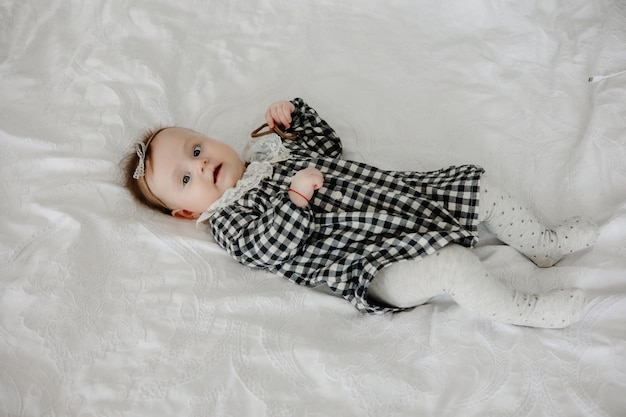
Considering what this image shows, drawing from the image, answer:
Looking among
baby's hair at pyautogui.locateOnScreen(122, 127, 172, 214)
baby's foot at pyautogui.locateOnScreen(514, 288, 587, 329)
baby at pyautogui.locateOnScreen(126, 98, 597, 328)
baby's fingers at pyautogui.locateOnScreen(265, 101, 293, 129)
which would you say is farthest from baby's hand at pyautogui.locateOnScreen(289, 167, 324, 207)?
baby's foot at pyautogui.locateOnScreen(514, 288, 587, 329)

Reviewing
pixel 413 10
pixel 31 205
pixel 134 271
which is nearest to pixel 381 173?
pixel 134 271

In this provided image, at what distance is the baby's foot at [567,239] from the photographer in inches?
46.6

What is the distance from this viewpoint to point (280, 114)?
1384 mm

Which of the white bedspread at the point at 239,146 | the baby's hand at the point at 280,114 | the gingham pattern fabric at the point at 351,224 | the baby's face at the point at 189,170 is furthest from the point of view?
the baby's hand at the point at 280,114

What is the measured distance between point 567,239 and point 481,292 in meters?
0.29

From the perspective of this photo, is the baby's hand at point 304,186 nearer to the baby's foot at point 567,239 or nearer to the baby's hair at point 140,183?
the baby's hair at point 140,183

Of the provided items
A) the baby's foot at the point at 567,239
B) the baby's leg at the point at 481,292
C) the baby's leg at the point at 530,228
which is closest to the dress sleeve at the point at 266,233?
the baby's leg at the point at 481,292

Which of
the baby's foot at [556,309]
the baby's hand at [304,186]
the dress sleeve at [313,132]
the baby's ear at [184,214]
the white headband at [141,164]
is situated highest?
the dress sleeve at [313,132]

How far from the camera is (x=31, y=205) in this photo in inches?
48.2

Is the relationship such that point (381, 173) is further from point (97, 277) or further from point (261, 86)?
point (97, 277)

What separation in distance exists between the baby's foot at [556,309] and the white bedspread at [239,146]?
0.09 ft

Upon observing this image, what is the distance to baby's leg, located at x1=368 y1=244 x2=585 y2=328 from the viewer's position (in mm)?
1064

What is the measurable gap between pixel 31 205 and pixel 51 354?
39 cm

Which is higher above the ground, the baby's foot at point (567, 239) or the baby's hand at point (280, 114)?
the baby's hand at point (280, 114)
